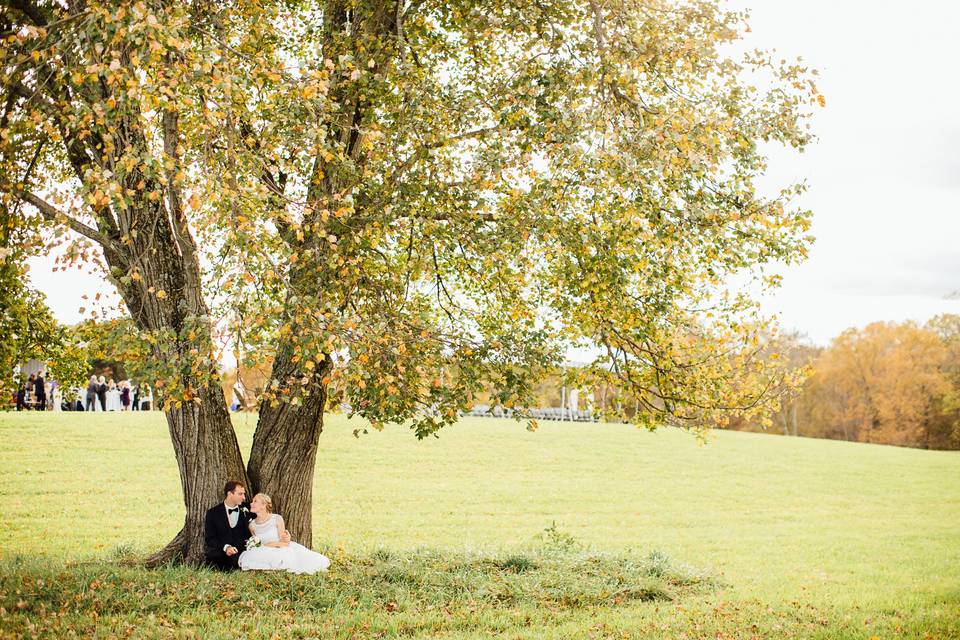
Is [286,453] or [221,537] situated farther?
[286,453]

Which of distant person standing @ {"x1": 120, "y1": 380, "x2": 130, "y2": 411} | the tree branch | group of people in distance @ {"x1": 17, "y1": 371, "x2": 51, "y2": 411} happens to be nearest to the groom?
the tree branch

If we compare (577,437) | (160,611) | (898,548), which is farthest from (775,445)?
(160,611)

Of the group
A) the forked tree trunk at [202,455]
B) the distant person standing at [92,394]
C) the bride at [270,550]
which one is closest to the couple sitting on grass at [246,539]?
the bride at [270,550]

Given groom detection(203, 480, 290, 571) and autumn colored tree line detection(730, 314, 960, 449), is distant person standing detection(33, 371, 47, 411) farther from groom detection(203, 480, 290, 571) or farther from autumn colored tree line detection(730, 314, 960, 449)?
autumn colored tree line detection(730, 314, 960, 449)

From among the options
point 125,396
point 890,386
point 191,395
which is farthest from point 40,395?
point 890,386

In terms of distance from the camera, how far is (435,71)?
12.7 meters

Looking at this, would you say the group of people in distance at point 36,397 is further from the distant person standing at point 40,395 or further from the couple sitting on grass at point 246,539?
the couple sitting on grass at point 246,539

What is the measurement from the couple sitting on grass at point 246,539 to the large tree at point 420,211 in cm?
41

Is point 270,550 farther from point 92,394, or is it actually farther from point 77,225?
point 92,394

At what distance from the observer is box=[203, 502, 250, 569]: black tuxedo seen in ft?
36.5

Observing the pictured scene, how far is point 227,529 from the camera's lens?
11.2 meters

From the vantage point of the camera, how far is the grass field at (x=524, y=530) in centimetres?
963

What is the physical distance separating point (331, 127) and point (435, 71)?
7.97 ft

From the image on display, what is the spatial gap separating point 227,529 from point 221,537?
139 mm
